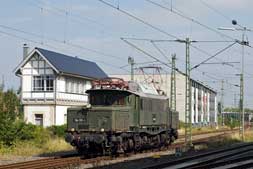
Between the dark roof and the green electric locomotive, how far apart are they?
26012mm

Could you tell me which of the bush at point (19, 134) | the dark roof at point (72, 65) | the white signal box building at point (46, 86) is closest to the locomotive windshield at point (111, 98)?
the bush at point (19, 134)

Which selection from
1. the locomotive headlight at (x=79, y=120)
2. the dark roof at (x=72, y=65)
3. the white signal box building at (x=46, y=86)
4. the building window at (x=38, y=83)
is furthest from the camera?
the building window at (x=38, y=83)

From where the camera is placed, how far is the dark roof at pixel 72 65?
54.5 metres

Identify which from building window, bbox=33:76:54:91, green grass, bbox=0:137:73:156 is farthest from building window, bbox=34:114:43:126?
green grass, bbox=0:137:73:156

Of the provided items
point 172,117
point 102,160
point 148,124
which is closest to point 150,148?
point 148,124

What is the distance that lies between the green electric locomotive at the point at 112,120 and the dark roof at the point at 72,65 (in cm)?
2601

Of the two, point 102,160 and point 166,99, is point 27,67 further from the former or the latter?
point 102,160

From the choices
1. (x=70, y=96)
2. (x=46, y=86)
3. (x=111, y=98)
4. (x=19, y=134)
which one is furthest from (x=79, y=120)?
(x=70, y=96)

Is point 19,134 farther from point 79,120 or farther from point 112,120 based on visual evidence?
point 112,120

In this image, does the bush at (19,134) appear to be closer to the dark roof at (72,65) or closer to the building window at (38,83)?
the dark roof at (72,65)

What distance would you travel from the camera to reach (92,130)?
84.0 ft

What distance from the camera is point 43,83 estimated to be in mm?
55344

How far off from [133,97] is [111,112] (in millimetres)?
2070

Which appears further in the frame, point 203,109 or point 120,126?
point 203,109
